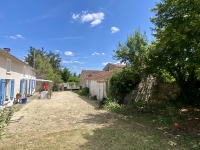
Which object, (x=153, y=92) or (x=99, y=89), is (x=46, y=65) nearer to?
(x=99, y=89)

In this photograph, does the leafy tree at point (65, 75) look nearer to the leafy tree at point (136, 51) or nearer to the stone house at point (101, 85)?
the stone house at point (101, 85)

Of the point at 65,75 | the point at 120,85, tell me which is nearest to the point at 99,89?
the point at 120,85

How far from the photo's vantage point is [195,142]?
4930mm

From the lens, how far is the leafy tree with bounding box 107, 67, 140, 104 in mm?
12234

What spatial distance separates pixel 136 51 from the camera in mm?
9695

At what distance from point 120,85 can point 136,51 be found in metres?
3.69

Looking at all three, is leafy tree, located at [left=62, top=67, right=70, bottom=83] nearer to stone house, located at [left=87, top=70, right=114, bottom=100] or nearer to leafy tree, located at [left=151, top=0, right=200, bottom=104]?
stone house, located at [left=87, top=70, right=114, bottom=100]

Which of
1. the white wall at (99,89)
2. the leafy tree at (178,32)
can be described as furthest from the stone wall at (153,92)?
the leafy tree at (178,32)

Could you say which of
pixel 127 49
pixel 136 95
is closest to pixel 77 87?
pixel 136 95

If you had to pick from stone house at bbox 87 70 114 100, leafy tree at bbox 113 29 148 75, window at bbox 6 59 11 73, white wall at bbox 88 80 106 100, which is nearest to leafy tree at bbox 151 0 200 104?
leafy tree at bbox 113 29 148 75

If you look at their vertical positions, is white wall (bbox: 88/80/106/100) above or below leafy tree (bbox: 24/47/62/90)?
below

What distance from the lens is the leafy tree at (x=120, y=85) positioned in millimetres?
12234

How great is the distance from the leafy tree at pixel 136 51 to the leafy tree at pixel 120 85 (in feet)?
6.96

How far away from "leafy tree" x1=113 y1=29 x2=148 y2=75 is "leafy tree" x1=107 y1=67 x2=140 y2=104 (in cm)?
212
